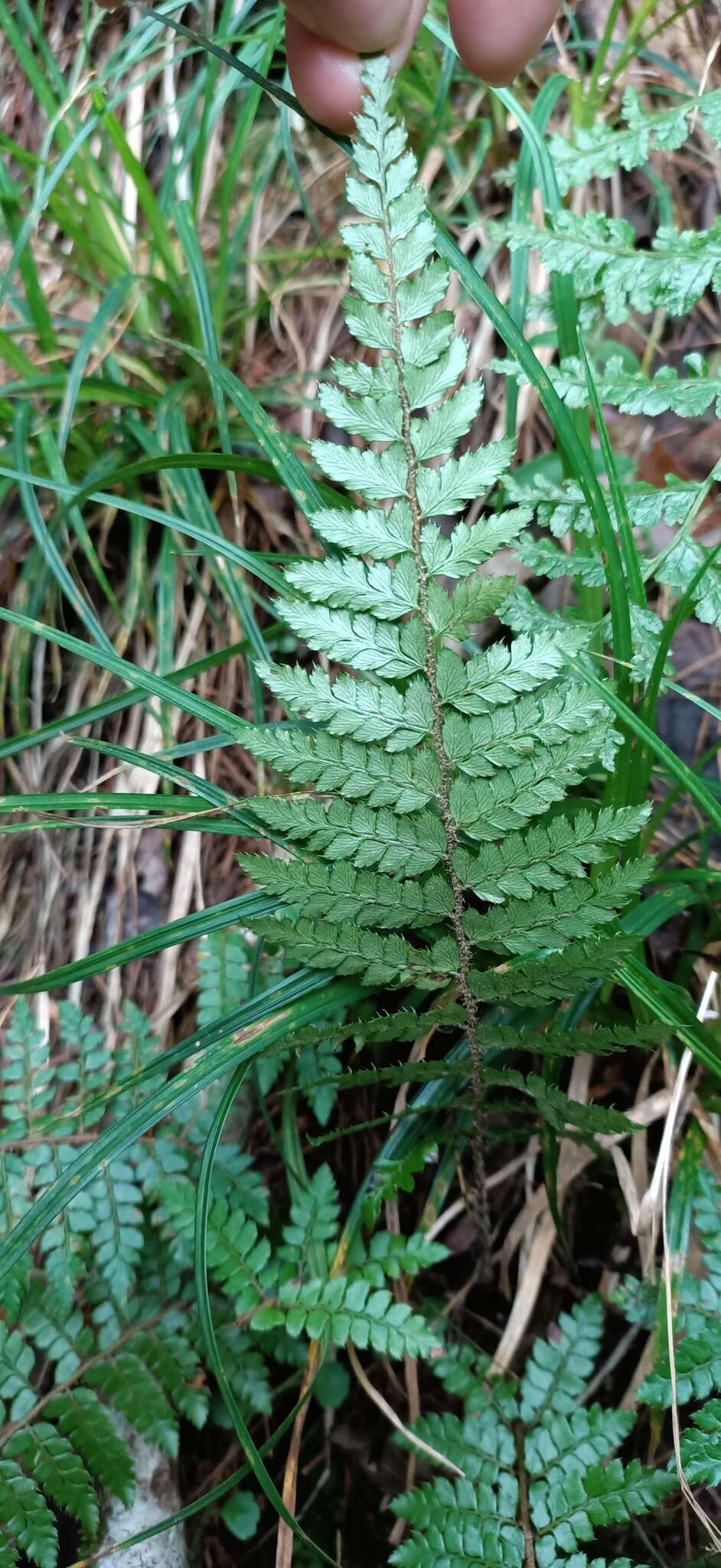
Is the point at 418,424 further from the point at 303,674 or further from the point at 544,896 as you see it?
the point at 544,896

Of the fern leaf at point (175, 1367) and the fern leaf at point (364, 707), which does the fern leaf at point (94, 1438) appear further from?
the fern leaf at point (364, 707)

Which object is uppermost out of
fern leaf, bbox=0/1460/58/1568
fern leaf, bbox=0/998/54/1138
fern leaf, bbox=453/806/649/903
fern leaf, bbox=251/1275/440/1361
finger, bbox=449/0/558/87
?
finger, bbox=449/0/558/87

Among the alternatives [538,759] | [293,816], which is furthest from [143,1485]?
[538,759]

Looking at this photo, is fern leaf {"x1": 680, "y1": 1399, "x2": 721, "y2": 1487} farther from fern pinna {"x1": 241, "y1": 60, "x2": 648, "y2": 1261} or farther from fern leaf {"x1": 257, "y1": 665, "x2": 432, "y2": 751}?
fern leaf {"x1": 257, "y1": 665, "x2": 432, "y2": 751}

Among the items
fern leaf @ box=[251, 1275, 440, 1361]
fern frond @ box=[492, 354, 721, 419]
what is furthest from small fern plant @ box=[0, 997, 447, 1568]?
fern frond @ box=[492, 354, 721, 419]

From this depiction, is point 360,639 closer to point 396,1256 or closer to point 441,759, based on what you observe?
point 441,759

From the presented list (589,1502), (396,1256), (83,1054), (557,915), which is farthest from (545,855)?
(83,1054)

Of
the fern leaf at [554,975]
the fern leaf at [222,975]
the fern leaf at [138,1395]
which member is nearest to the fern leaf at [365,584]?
the fern leaf at [554,975]
